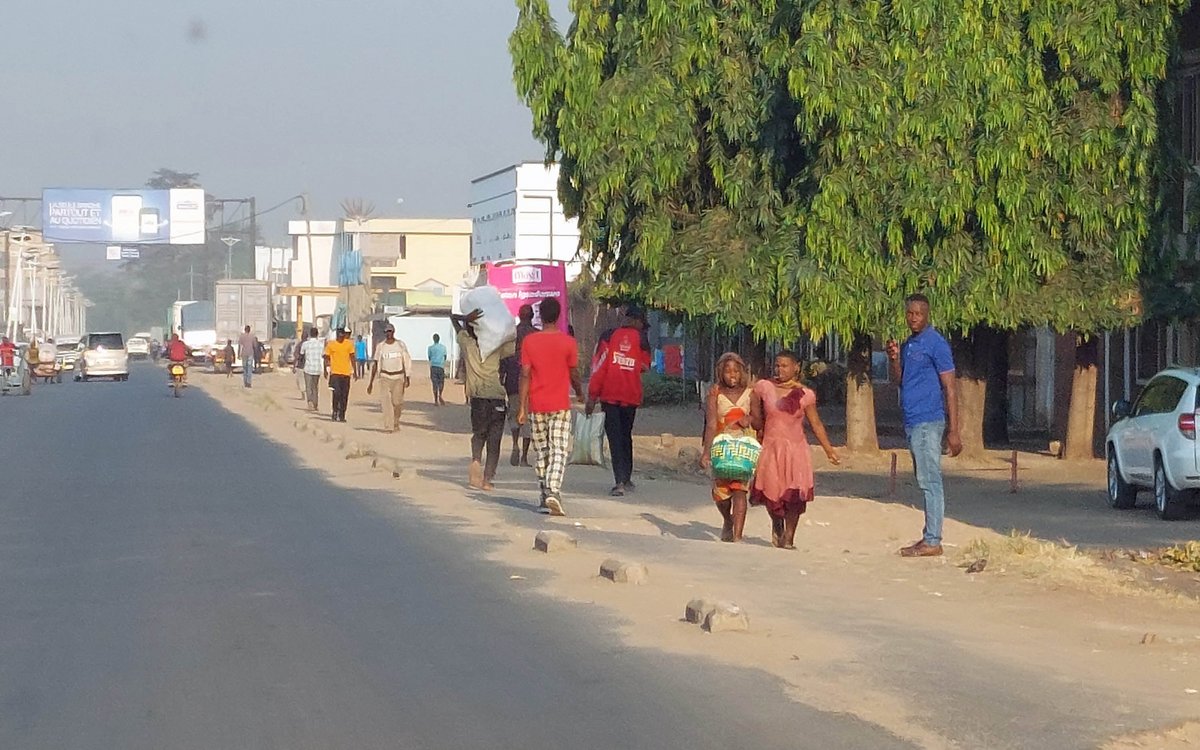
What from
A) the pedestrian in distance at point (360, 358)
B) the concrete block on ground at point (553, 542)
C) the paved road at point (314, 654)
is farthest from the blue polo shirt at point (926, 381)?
the pedestrian in distance at point (360, 358)

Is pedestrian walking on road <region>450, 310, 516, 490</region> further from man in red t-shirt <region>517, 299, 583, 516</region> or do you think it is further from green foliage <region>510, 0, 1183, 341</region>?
green foliage <region>510, 0, 1183, 341</region>

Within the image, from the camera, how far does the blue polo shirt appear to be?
12953 millimetres

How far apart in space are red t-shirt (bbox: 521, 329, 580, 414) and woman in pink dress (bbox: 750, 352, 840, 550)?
2418mm

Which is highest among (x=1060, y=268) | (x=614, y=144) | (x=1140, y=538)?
(x=614, y=144)

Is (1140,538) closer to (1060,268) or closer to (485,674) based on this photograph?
(1060,268)

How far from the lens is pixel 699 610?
9.58m

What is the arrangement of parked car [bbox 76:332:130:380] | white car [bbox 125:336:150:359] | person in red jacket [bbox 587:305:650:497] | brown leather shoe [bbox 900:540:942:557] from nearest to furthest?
brown leather shoe [bbox 900:540:942:557]
person in red jacket [bbox 587:305:650:497]
parked car [bbox 76:332:130:380]
white car [bbox 125:336:150:359]

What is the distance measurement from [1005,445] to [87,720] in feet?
74.3

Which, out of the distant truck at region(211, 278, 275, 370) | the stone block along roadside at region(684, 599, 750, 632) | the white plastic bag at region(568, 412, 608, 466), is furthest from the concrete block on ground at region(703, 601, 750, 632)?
the distant truck at region(211, 278, 275, 370)

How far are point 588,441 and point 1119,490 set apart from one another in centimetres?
643

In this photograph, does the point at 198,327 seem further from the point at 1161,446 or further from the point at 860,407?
the point at 1161,446

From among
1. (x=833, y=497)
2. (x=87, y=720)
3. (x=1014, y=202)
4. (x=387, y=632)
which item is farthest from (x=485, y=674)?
(x=1014, y=202)

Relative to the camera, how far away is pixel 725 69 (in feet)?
80.5

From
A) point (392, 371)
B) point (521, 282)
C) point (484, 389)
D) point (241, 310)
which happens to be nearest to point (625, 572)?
Answer: point (484, 389)
